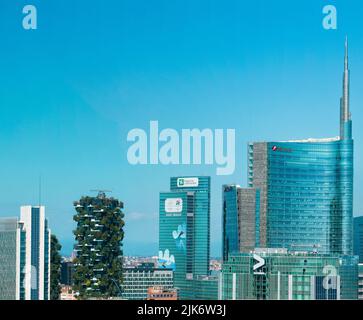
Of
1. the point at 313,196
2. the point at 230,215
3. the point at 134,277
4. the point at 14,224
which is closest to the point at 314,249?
the point at 313,196

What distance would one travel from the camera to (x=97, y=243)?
37.1 ft

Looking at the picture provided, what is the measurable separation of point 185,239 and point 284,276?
192cm

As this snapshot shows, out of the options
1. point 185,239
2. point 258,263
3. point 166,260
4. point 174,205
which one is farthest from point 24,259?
point 258,263

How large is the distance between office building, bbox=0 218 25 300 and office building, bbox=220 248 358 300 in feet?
11.2

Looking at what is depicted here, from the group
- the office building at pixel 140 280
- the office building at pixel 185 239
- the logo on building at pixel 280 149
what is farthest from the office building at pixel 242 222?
the office building at pixel 140 280

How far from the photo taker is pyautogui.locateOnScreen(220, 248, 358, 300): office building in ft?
50.5

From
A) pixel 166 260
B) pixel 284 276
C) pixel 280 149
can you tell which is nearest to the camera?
pixel 284 276

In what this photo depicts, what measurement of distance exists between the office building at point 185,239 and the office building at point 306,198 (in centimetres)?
331

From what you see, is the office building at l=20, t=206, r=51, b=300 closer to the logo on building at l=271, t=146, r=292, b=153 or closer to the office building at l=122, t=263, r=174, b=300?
the office building at l=122, t=263, r=174, b=300

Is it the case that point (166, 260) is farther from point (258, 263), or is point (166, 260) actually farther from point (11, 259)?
point (11, 259)

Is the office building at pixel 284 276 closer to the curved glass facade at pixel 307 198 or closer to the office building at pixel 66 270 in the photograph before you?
the curved glass facade at pixel 307 198

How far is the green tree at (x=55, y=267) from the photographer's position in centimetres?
1107

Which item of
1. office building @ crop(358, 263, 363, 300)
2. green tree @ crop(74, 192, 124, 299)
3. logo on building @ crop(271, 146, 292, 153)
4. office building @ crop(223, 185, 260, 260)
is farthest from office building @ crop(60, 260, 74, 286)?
logo on building @ crop(271, 146, 292, 153)
